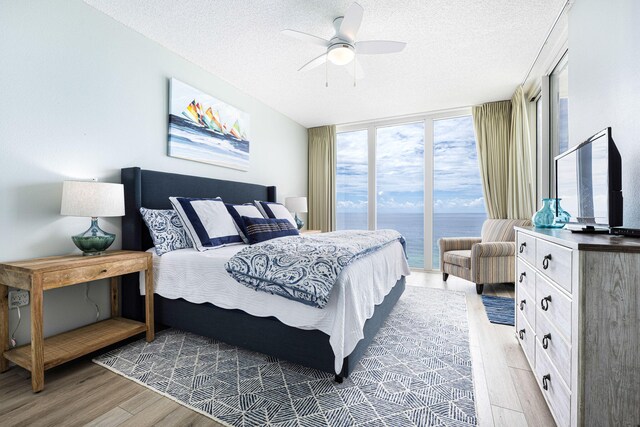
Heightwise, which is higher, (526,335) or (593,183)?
(593,183)

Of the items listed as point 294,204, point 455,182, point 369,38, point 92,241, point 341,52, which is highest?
point 369,38

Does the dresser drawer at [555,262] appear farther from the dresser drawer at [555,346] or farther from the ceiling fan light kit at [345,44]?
the ceiling fan light kit at [345,44]

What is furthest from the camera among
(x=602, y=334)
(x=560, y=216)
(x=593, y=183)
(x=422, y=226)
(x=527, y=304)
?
(x=422, y=226)

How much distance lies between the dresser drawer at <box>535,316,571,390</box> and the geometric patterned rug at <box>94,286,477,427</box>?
1.51 feet

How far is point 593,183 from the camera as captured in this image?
154 centimetres

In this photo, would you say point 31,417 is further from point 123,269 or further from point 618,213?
point 618,213

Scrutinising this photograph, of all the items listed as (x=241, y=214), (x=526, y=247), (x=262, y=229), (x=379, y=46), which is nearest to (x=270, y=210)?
(x=241, y=214)

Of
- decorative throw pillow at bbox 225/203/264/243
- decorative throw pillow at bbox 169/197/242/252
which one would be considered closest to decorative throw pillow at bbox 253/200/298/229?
decorative throw pillow at bbox 225/203/264/243

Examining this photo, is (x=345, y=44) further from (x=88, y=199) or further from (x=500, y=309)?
(x=500, y=309)

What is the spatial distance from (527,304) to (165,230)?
2.74 meters

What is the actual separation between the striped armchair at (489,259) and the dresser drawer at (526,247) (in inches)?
53.0

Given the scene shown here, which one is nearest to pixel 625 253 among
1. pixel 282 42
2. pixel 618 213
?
pixel 618 213

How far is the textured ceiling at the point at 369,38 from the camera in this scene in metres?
2.30


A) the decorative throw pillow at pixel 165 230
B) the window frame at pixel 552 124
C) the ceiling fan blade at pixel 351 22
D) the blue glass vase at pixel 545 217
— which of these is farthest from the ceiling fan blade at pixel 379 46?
the decorative throw pillow at pixel 165 230
